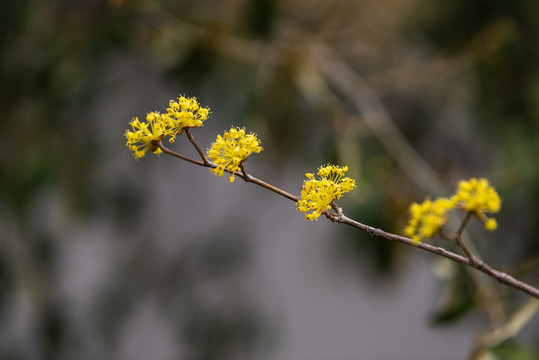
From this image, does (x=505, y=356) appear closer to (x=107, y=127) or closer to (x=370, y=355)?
(x=107, y=127)

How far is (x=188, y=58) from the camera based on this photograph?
1.41 meters

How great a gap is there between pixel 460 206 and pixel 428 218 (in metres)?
0.03

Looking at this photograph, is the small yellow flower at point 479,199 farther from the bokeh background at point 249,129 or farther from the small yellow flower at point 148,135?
the bokeh background at point 249,129

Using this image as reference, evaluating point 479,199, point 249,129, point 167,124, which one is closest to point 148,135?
point 167,124

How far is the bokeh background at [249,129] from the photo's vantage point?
1.28 m

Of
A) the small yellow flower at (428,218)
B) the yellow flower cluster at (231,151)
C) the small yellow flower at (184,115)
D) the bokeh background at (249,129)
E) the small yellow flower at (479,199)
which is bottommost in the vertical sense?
the small yellow flower at (428,218)

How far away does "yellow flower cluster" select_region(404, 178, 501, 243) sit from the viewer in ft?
1.26

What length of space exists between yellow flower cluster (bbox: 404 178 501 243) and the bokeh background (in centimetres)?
37

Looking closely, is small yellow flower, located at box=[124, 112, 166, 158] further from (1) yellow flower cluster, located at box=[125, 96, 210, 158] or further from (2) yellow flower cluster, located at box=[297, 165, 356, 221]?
(2) yellow flower cluster, located at box=[297, 165, 356, 221]

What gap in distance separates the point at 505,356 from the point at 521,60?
0.95 meters

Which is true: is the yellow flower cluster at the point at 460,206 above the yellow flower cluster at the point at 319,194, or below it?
below

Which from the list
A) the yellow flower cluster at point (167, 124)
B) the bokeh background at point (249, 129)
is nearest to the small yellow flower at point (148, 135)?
the yellow flower cluster at point (167, 124)

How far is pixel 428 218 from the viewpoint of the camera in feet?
1.27

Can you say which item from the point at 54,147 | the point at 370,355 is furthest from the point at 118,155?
the point at 370,355
